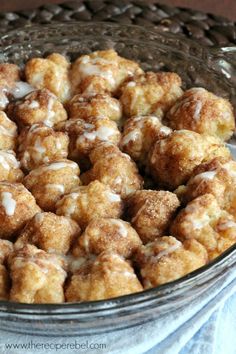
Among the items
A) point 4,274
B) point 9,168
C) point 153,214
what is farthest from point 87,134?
point 4,274

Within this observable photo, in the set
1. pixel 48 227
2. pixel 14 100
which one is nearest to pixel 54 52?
pixel 14 100

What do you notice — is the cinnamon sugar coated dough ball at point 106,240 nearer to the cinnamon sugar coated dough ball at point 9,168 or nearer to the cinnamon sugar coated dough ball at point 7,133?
the cinnamon sugar coated dough ball at point 9,168

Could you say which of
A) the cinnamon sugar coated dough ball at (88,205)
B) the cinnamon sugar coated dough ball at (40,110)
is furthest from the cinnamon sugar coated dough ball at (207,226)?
the cinnamon sugar coated dough ball at (40,110)

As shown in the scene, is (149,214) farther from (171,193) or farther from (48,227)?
(48,227)

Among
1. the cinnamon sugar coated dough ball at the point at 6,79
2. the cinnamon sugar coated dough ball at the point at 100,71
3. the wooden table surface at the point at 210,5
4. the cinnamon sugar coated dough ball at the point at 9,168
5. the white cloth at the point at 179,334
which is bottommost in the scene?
the white cloth at the point at 179,334

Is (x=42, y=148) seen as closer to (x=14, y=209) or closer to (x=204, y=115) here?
(x=14, y=209)

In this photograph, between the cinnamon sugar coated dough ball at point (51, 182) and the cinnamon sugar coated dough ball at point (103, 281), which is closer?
the cinnamon sugar coated dough ball at point (103, 281)
